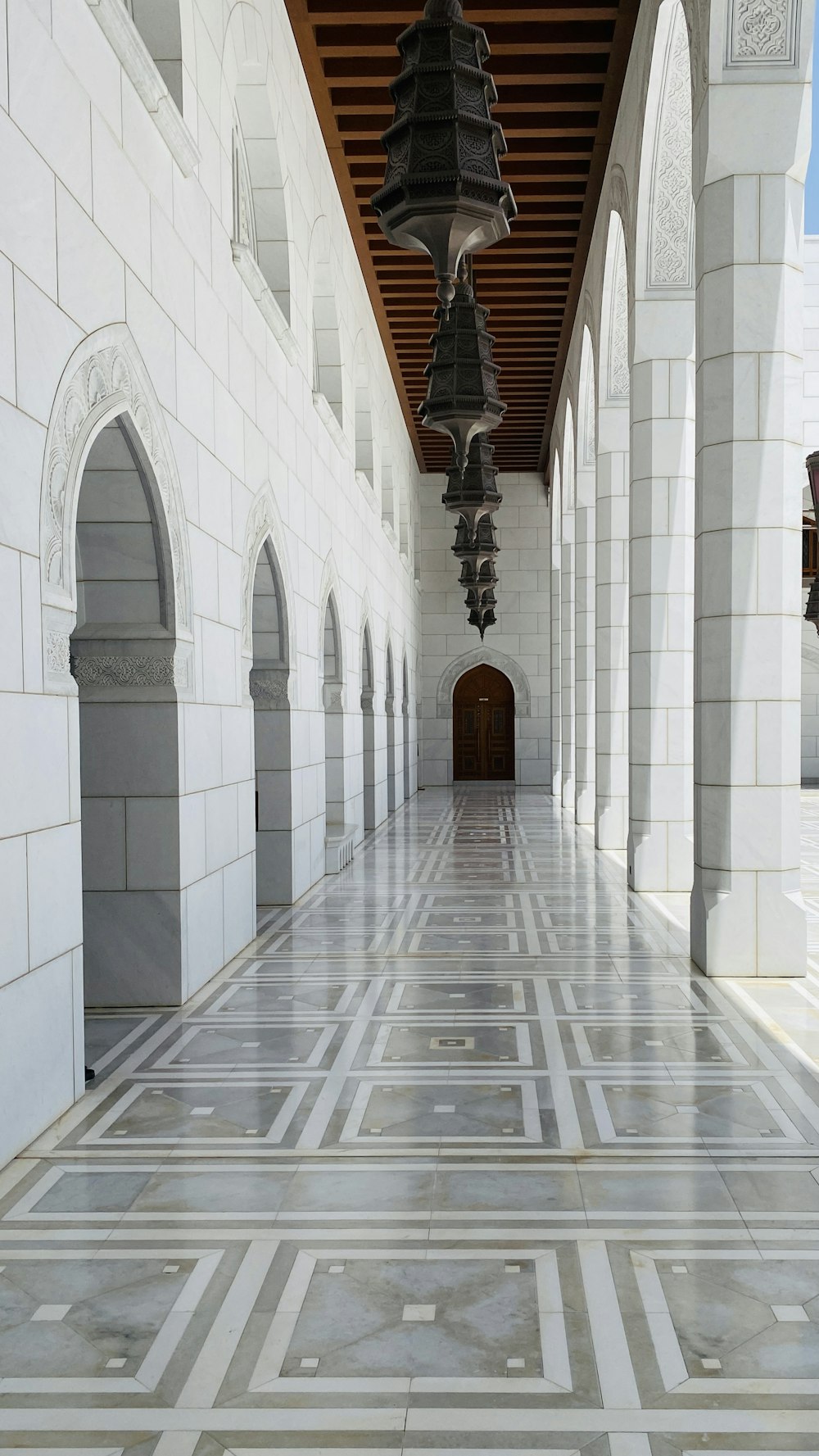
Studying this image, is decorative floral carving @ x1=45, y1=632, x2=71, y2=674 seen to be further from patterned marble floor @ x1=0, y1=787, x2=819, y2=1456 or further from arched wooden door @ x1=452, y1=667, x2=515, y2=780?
arched wooden door @ x1=452, y1=667, x2=515, y2=780

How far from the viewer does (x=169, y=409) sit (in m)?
5.44

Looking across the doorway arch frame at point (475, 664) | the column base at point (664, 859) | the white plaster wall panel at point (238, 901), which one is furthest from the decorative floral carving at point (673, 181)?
the doorway arch frame at point (475, 664)

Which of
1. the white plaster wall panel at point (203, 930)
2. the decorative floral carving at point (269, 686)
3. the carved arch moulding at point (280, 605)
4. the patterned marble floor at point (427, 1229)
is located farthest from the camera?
the decorative floral carving at point (269, 686)

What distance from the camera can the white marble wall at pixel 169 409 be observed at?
3734 millimetres

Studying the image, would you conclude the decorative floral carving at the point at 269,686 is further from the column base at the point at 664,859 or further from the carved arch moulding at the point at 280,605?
the column base at the point at 664,859

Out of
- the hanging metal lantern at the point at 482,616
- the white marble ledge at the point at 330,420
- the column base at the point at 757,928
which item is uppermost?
the white marble ledge at the point at 330,420

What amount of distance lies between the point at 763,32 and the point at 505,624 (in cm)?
1916

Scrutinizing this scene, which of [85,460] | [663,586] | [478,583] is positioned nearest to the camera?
[85,460]

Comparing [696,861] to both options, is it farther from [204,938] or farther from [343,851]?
[343,851]

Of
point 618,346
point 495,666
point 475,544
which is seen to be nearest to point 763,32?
point 618,346

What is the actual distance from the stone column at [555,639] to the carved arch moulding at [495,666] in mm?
1478

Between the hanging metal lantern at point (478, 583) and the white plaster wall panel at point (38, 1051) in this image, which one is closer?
the white plaster wall panel at point (38, 1051)

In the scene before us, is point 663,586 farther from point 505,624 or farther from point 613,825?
point 505,624

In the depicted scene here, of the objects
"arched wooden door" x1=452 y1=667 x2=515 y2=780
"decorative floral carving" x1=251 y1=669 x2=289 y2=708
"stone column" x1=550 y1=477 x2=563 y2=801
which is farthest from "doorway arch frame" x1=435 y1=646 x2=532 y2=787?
"decorative floral carving" x1=251 y1=669 x2=289 y2=708
